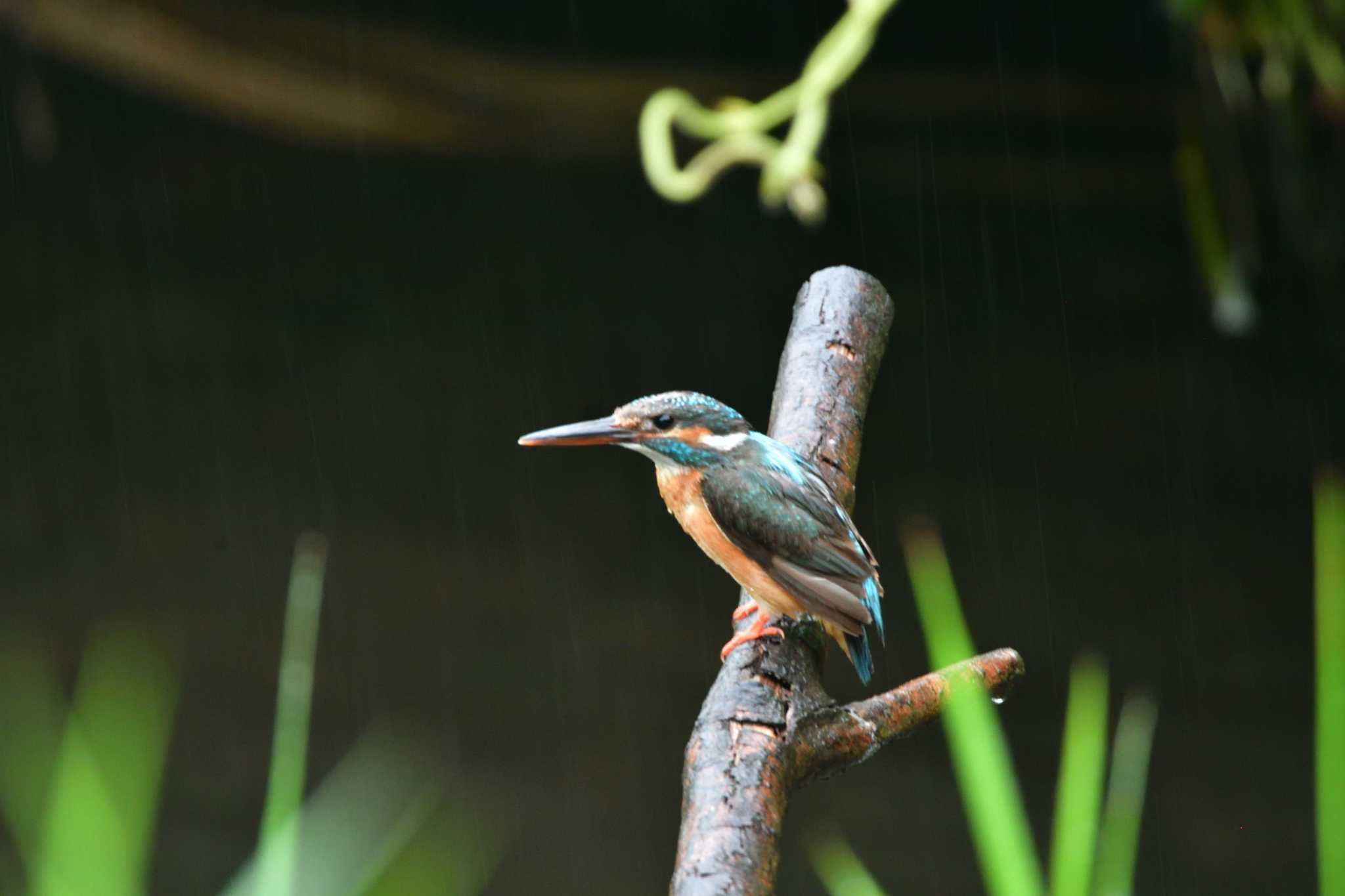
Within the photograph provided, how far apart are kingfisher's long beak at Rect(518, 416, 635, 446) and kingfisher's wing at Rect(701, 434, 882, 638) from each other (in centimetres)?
12

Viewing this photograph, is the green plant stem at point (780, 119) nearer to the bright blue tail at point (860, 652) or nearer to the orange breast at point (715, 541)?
the orange breast at point (715, 541)

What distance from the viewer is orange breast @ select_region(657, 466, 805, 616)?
4.30 feet

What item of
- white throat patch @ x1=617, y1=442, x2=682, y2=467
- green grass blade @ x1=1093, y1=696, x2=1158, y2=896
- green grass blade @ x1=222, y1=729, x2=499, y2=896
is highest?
white throat patch @ x1=617, y1=442, x2=682, y2=467

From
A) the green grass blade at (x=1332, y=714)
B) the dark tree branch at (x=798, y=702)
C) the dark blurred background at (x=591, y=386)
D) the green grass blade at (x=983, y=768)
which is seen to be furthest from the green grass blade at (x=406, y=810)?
the green grass blade at (x=1332, y=714)

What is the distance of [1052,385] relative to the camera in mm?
4242

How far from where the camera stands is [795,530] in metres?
1.29

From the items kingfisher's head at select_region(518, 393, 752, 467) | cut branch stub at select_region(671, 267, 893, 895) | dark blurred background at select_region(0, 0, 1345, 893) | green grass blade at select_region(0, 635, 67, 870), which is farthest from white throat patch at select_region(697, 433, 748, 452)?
dark blurred background at select_region(0, 0, 1345, 893)

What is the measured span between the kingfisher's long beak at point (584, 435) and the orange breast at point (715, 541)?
11cm

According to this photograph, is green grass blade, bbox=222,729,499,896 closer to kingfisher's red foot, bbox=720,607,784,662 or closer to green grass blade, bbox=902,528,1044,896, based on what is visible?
kingfisher's red foot, bbox=720,607,784,662

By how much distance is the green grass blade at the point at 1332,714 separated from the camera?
742 millimetres

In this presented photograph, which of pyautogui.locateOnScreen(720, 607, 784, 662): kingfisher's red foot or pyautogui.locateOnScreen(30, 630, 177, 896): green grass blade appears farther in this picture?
pyautogui.locateOnScreen(720, 607, 784, 662): kingfisher's red foot

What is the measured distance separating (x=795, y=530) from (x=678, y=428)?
0.14 m

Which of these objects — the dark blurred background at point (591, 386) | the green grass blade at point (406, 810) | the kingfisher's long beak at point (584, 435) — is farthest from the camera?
the dark blurred background at point (591, 386)

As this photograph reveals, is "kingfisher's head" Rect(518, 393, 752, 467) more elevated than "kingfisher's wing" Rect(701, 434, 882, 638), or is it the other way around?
"kingfisher's head" Rect(518, 393, 752, 467)
